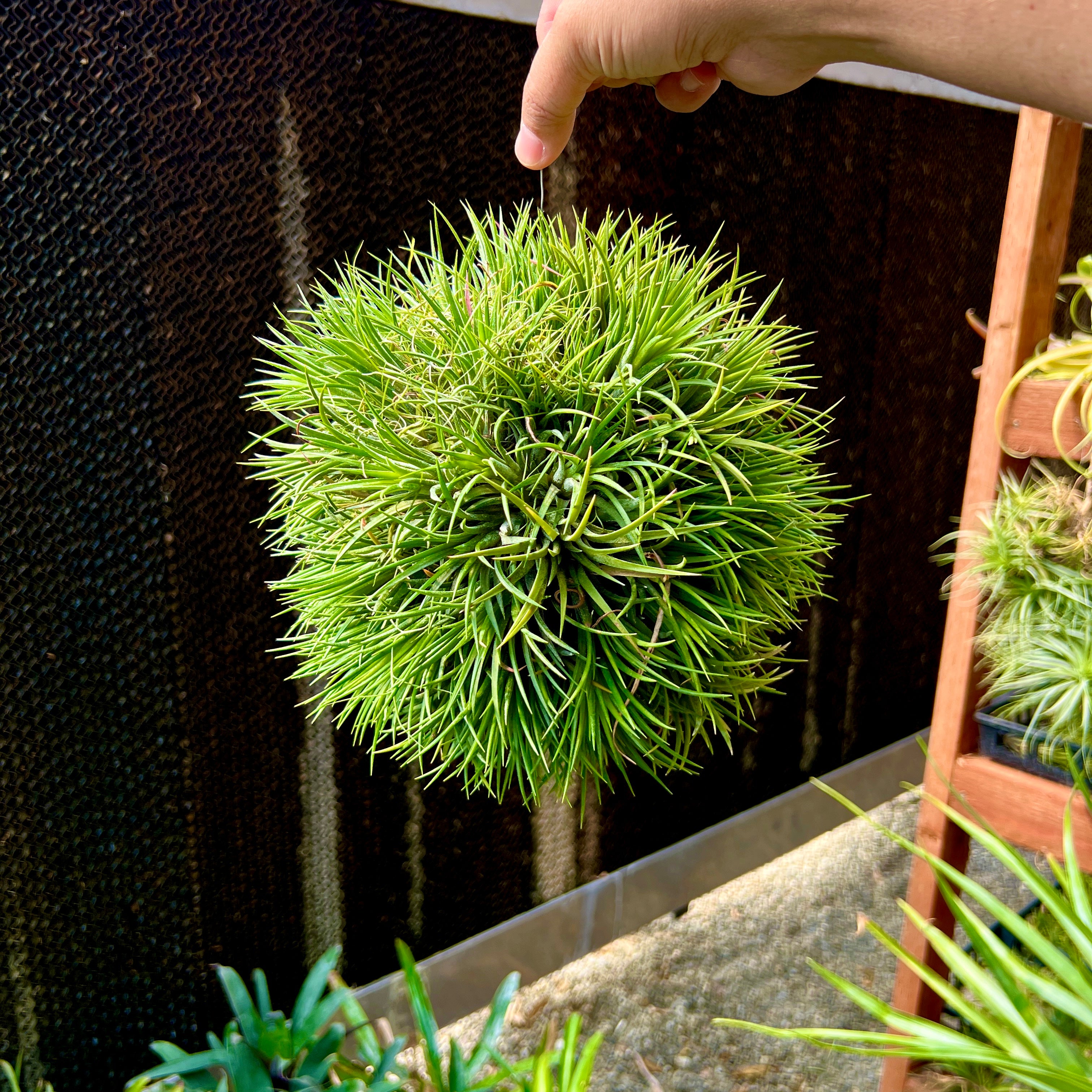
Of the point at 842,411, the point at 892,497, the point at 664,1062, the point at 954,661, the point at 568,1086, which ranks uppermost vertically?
the point at 842,411

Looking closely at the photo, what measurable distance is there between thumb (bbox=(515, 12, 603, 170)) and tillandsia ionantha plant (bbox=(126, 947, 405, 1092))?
0.67 m

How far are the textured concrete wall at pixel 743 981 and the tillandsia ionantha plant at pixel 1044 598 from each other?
641mm

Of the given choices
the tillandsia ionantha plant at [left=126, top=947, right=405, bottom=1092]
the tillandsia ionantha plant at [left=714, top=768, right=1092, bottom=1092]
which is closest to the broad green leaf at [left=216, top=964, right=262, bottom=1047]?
the tillandsia ionantha plant at [left=126, top=947, right=405, bottom=1092]

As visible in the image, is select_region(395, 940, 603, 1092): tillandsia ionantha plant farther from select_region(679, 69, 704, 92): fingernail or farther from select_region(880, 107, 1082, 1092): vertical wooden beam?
select_region(679, 69, 704, 92): fingernail

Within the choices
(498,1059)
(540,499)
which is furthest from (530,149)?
(498,1059)

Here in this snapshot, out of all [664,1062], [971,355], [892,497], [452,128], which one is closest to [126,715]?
[452,128]

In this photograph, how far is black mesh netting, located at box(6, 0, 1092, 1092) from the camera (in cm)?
69

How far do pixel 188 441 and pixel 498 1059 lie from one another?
2.05 feet

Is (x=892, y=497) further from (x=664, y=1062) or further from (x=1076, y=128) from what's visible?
(x=664, y=1062)

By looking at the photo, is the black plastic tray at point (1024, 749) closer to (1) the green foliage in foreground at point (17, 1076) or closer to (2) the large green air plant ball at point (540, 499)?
(2) the large green air plant ball at point (540, 499)

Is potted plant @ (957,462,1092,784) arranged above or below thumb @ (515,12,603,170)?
below

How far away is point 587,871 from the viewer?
→ 1.21m

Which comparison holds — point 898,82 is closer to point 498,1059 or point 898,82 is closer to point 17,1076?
point 498,1059

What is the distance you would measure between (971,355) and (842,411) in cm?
41
